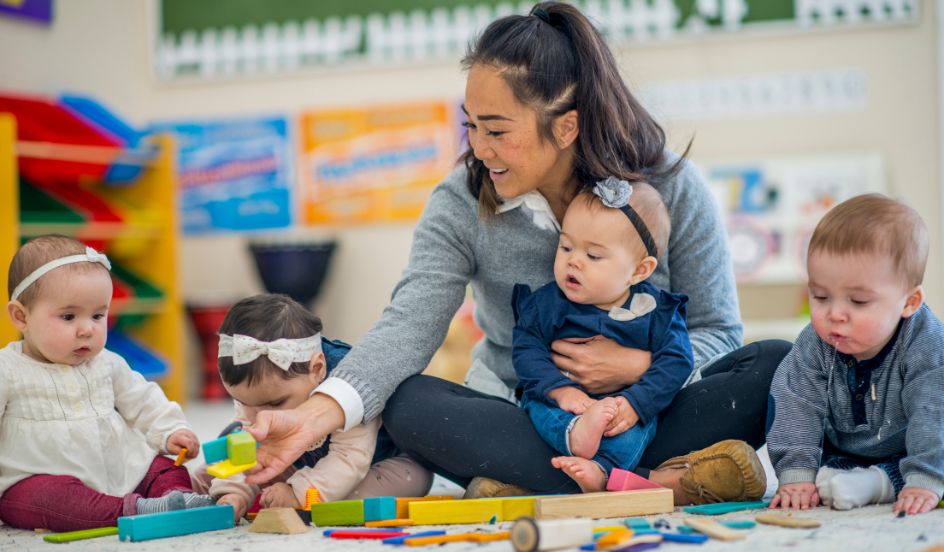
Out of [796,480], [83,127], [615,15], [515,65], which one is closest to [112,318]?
[83,127]

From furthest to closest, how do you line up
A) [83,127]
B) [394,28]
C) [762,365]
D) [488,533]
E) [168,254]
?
[394,28] → [168,254] → [83,127] → [762,365] → [488,533]

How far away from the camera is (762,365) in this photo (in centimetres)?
166

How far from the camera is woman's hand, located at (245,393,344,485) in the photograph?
151 centimetres

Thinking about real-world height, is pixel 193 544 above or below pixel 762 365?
below

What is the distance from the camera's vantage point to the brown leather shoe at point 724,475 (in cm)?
153

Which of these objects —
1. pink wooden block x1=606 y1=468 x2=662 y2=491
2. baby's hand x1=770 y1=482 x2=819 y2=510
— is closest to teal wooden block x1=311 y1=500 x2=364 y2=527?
pink wooden block x1=606 y1=468 x2=662 y2=491

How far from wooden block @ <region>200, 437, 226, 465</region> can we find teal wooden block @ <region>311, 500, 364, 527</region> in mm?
174

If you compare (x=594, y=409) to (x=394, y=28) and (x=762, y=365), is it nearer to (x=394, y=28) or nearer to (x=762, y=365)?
(x=762, y=365)

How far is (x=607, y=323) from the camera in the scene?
165cm

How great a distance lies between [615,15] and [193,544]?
10.5 ft

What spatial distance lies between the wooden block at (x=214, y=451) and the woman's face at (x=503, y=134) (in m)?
0.59

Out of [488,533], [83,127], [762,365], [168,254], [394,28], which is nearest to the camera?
[488,533]

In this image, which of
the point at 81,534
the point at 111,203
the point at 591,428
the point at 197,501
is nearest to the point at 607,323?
the point at 591,428

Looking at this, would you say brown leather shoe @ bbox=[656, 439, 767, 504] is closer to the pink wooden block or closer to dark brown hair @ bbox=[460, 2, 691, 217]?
the pink wooden block
